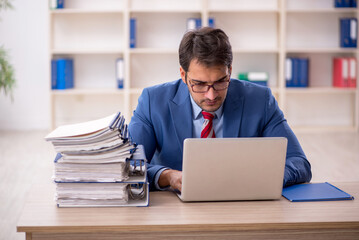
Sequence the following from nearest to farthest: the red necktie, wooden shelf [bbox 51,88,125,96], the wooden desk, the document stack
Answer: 1. the wooden desk
2. the document stack
3. the red necktie
4. wooden shelf [bbox 51,88,125,96]

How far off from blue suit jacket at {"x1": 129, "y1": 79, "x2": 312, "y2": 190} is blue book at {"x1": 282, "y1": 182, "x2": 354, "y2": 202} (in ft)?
0.79

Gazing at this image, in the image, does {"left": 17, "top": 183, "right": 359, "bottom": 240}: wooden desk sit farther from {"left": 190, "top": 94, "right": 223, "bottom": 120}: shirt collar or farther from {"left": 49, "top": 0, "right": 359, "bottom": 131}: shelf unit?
{"left": 49, "top": 0, "right": 359, "bottom": 131}: shelf unit

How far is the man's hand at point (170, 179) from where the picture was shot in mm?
1753

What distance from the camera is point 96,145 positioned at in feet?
5.05

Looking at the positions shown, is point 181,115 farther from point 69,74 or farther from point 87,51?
point 69,74

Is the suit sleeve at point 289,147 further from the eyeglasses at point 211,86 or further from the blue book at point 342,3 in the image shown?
the blue book at point 342,3

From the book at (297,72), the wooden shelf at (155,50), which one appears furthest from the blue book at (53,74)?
the book at (297,72)

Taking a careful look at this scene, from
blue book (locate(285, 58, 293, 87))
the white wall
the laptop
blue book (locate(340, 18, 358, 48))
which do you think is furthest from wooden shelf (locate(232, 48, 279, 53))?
the laptop

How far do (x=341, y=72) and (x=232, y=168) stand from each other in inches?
177

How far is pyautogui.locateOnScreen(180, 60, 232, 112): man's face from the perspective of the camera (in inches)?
72.3

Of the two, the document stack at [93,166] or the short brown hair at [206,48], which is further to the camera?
the short brown hair at [206,48]

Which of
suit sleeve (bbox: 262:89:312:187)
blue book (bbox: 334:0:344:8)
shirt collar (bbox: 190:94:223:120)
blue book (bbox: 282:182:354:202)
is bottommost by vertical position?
blue book (bbox: 282:182:354:202)

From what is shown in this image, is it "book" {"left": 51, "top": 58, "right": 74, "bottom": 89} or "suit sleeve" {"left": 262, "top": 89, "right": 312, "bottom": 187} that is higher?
"book" {"left": 51, "top": 58, "right": 74, "bottom": 89}

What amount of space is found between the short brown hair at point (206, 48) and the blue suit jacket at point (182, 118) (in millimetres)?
245
